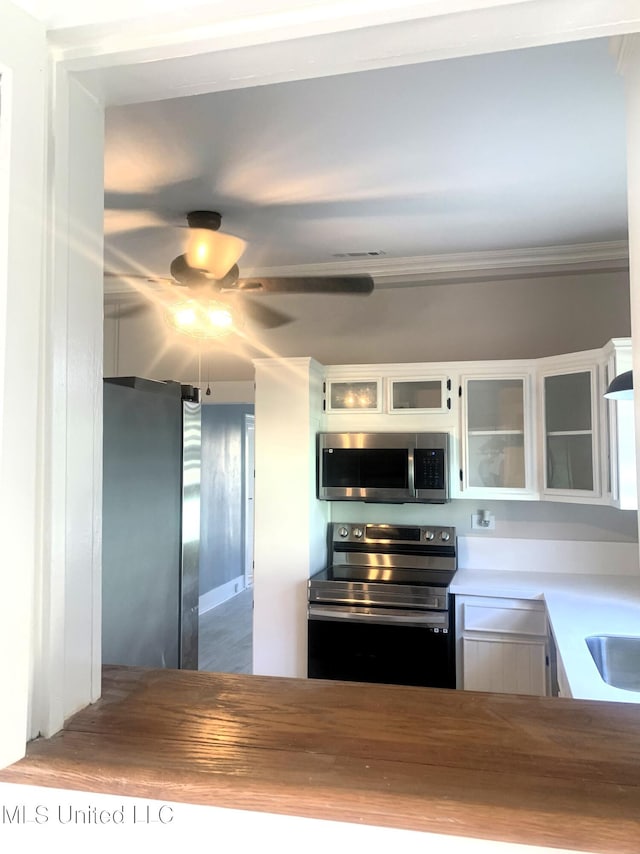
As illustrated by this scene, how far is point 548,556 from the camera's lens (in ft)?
12.1

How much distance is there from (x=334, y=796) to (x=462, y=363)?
3.19m

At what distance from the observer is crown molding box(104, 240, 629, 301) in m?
3.55

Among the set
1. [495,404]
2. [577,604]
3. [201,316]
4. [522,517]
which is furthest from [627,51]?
[522,517]

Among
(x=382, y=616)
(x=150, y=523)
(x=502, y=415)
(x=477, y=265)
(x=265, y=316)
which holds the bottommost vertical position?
(x=382, y=616)

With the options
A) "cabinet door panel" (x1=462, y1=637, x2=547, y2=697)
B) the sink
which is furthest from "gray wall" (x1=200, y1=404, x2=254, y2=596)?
the sink

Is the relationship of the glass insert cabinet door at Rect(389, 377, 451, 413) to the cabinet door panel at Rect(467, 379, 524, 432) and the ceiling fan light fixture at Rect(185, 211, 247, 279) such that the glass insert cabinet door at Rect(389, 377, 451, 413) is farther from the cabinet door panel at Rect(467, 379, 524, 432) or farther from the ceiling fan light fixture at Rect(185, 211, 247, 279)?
the ceiling fan light fixture at Rect(185, 211, 247, 279)

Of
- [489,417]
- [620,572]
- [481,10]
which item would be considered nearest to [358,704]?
[481,10]

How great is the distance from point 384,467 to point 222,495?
3.51m

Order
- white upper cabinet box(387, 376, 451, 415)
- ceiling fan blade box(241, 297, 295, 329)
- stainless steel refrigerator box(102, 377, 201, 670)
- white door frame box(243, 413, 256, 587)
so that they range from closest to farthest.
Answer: stainless steel refrigerator box(102, 377, 201, 670) → white upper cabinet box(387, 376, 451, 415) → ceiling fan blade box(241, 297, 295, 329) → white door frame box(243, 413, 256, 587)

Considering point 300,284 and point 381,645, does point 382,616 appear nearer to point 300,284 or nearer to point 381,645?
point 381,645

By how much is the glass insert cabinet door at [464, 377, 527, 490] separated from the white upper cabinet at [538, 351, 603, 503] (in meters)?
0.13

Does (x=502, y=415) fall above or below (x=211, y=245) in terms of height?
below

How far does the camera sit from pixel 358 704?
2.59 ft

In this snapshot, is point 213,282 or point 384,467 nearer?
point 213,282
